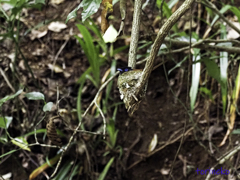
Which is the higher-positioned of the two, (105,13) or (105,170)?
(105,13)

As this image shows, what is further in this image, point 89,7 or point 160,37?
point 89,7

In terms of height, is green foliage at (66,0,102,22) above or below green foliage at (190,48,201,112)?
above

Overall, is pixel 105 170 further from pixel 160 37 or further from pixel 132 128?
pixel 160 37

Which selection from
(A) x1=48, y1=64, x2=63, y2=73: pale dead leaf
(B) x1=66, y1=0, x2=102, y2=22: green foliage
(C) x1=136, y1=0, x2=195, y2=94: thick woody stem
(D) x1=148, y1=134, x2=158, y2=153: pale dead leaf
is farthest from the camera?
(A) x1=48, y1=64, x2=63, y2=73: pale dead leaf

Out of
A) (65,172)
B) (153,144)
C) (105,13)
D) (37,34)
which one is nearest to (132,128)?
(153,144)

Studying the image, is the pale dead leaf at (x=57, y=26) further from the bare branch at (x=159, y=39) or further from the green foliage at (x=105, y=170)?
the bare branch at (x=159, y=39)

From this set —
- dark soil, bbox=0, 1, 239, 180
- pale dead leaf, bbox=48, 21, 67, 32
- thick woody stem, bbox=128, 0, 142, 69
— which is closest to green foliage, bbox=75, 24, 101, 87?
dark soil, bbox=0, 1, 239, 180

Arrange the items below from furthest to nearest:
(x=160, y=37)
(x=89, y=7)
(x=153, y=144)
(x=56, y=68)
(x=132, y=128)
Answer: (x=56, y=68) → (x=132, y=128) → (x=153, y=144) → (x=89, y=7) → (x=160, y=37)

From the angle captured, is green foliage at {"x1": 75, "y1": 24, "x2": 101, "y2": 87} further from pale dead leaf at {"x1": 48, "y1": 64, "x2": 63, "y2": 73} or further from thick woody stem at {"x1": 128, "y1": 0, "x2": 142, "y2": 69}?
thick woody stem at {"x1": 128, "y1": 0, "x2": 142, "y2": 69}

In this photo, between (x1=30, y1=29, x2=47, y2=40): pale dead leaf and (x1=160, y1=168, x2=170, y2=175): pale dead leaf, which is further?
(x1=30, y1=29, x2=47, y2=40): pale dead leaf

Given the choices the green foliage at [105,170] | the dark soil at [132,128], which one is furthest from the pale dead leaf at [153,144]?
the green foliage at [105,170]

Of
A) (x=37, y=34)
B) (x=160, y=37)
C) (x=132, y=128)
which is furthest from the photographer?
(x=37, y=34)

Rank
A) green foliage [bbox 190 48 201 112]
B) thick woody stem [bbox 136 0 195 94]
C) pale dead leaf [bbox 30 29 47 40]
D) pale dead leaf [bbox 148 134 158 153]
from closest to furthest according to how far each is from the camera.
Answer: thick woody stem [bbox 136 0 195 94]
green foliage [bbox 190 48 201 112]
pale dead leaf [bbox 148 134 158 153]
pale dead leaf [bbox 30 29 47 40]
